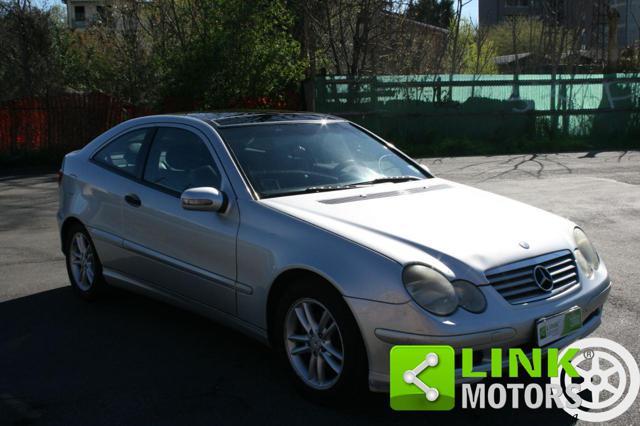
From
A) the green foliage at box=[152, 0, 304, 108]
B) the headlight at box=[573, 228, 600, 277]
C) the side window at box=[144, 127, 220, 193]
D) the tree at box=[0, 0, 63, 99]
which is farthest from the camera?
the tree at box=[0, 0, 63, 99]

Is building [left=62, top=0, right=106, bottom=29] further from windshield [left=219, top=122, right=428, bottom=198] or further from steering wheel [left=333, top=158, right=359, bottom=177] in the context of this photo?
steering wheel [left=333, top=158, right=359, bottom=177]

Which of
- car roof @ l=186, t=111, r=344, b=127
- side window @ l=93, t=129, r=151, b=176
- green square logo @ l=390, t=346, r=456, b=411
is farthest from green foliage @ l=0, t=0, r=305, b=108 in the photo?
green square logo @ l=390, t=346, r=456, b=411

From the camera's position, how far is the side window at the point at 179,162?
16.0 ft

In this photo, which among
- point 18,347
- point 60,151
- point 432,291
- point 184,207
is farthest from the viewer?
point 60,151

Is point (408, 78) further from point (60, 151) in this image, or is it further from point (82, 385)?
point (82, 385)

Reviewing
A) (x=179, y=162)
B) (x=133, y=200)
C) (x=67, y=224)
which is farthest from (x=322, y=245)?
(x=67, y=224)

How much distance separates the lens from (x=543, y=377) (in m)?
4.13

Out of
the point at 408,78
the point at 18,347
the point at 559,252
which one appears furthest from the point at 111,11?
the point at 559,252

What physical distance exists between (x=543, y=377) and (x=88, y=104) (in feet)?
55.4

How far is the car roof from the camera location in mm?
5156

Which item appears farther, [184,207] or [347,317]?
[184,207]

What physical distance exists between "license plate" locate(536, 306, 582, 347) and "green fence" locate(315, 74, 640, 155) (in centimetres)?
1642

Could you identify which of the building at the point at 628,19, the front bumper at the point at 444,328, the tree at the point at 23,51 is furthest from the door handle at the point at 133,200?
the building at the point at 628,19

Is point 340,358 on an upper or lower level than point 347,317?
lower
